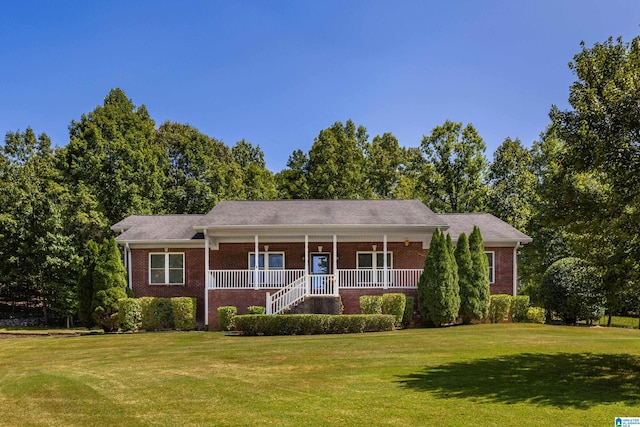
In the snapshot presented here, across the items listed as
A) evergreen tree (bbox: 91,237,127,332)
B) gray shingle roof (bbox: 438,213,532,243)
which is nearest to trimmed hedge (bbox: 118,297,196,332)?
evergreen tree (bbox: 91,237,127,332)

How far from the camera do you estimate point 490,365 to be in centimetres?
1220

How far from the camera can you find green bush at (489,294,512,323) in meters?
23.4

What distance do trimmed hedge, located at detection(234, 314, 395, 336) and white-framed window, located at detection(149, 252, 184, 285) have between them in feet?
24.7

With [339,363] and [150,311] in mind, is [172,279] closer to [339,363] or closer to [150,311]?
[150,311]

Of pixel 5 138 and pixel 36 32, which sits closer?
pixel 36 32

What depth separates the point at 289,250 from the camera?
2653 centimetres

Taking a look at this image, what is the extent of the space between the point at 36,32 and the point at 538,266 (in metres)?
28.5

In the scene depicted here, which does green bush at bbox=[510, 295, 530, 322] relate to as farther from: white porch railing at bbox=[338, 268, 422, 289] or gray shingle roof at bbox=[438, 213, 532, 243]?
white porch railing at bbox=[338, 268, 422, 289]

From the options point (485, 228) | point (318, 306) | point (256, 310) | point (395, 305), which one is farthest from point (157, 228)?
point (485, 228)

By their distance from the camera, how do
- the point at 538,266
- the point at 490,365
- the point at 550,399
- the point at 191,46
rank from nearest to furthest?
the point at 550,399
the point at 490,365
the point at 191,46
the point at 538,266

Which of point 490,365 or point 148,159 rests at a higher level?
point 148,159

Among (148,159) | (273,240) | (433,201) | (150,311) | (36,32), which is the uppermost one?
(36,32)

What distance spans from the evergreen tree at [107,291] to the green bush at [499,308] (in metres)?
15.3

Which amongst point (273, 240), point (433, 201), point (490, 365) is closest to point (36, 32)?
point (273, 240)
